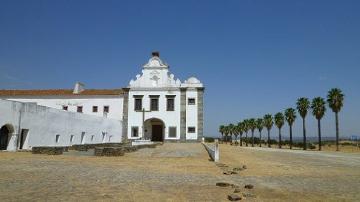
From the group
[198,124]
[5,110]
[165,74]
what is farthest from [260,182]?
[165,74]

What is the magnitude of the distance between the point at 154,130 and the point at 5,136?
27080mm

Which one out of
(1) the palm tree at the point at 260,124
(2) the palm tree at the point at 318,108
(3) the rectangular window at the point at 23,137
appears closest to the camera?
(3) the rectangular window at the point at 23,137

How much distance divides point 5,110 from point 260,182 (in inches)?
792

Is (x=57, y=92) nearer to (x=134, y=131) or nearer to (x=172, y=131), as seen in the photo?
(x=134, y=131)

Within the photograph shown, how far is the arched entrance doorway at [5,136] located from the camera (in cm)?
2576

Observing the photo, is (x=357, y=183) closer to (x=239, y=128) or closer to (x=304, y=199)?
(x=304, y=199)

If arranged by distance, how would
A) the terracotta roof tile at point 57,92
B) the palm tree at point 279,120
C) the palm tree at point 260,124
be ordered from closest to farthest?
1. the terracotta roof tile at point 57,92
2. the palm tree at point 279,120
3. the palm tree at point 260,124

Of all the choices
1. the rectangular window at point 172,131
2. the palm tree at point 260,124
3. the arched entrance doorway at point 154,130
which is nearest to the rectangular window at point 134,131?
the arched entrance doorway at point 154,130

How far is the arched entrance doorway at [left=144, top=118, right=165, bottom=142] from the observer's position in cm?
5078

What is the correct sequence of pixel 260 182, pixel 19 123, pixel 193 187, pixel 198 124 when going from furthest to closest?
1. pixel 198 124
2. pixel 19 123
3. pixel 260 182
4. pixel 193 187

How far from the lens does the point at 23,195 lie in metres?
8.40

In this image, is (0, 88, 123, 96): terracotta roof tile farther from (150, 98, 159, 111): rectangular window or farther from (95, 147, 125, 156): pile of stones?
(95, 147, 125, 156): pile of stones

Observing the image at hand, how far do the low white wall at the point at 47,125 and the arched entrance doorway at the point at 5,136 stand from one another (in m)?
0.21

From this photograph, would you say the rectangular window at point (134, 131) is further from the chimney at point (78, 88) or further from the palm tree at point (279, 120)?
the palm tree at point (279, 120)
